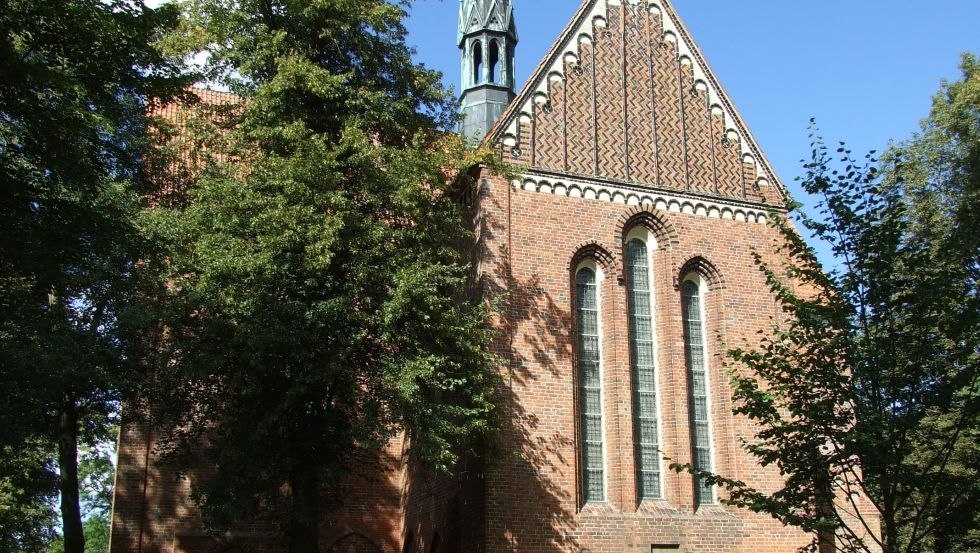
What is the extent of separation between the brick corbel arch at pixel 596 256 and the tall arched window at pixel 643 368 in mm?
519

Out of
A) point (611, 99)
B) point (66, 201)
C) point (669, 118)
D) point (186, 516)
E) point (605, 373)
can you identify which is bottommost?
point (186, 516)

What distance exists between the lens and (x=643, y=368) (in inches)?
629

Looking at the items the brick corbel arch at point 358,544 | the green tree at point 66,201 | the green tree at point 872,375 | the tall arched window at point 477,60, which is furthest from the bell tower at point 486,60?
the green tree at point 872,375

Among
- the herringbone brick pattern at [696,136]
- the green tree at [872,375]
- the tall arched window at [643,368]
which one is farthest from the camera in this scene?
the herringbone brick pattern at [696,136]

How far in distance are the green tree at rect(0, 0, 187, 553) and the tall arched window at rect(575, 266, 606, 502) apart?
7445mm

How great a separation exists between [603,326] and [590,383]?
3.53 feet

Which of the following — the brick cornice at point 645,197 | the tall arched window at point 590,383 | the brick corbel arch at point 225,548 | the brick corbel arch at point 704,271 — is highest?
the brick cornice at point 645,197

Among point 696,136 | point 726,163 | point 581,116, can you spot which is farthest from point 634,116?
point 726,163

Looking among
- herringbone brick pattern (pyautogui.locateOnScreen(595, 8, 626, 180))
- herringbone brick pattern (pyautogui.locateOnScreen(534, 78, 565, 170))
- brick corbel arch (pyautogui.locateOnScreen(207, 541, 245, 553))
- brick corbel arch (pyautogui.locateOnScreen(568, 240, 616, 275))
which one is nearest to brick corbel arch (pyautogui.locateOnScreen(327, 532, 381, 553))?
brick corbel arch (pyautogui.locateOnScreen(207, 541, 245, 553))

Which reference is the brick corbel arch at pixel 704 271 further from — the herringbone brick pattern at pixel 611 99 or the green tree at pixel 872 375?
the green tree at pixel 872 375

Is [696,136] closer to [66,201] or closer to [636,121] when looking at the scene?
[636,121]

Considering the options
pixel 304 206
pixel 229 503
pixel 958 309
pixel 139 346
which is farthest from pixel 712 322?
pixel 139 346

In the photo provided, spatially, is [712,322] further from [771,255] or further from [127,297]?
[127,297]

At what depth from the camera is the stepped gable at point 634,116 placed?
16.4 m
